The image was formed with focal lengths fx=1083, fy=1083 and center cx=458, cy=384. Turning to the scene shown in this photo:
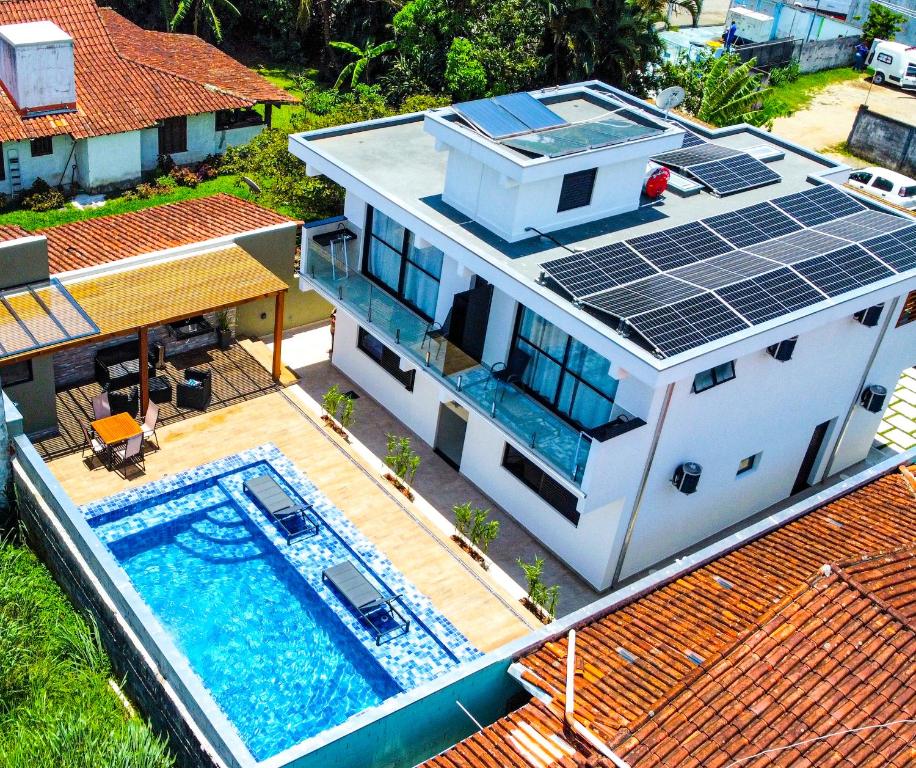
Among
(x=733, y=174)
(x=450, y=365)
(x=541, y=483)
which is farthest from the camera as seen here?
(x=733, y=174)

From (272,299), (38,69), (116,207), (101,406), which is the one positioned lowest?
(116,207)

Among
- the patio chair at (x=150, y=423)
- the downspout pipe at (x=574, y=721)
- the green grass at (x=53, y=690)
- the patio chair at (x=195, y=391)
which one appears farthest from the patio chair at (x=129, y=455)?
the downspout pipe at (x=574, y=721)

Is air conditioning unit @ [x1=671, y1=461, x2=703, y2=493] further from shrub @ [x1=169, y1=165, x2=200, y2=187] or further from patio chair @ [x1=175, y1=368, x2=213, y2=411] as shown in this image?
shrub @ [x1=169, y1=165, x2=200, y2=187]

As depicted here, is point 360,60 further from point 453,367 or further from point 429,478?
point 453,367

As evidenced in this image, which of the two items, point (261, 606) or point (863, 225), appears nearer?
point (261, 606)

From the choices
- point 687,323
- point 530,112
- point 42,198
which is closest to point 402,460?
point 687,323

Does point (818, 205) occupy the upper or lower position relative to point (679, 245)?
upper
